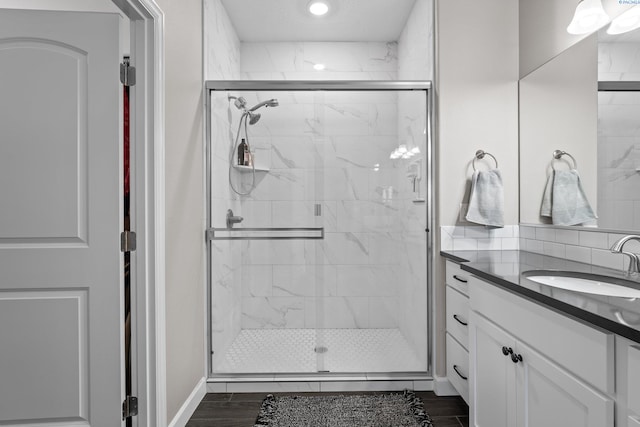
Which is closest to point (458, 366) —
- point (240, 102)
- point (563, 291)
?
point (563, 291)

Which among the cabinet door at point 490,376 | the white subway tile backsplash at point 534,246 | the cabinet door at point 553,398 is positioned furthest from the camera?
the white subway tile backsplash at point 534,246

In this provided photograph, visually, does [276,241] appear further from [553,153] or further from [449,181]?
[553,153]

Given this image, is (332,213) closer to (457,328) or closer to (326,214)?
(326,214)

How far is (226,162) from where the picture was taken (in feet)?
7.86

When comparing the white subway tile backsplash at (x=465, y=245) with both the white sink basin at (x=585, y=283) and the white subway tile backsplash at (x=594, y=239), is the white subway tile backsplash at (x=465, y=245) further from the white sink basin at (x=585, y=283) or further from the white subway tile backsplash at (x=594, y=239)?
the white sink basin at (x=585, y=283)

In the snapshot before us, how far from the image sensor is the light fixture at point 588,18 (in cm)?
169

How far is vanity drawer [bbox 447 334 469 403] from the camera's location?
198 centimetres

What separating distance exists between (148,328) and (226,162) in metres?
1.13

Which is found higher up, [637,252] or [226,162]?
A: [226,162]

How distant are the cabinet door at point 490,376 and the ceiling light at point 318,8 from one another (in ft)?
7.76

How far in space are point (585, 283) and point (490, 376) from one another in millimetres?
533

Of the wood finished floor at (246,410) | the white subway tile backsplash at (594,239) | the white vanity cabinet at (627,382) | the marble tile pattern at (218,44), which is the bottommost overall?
the wood finished floor at (246,410)

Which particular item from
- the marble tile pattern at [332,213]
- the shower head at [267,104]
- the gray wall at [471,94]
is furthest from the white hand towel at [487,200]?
the shower head at [267,104]

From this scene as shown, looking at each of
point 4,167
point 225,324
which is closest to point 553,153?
point 225,324
